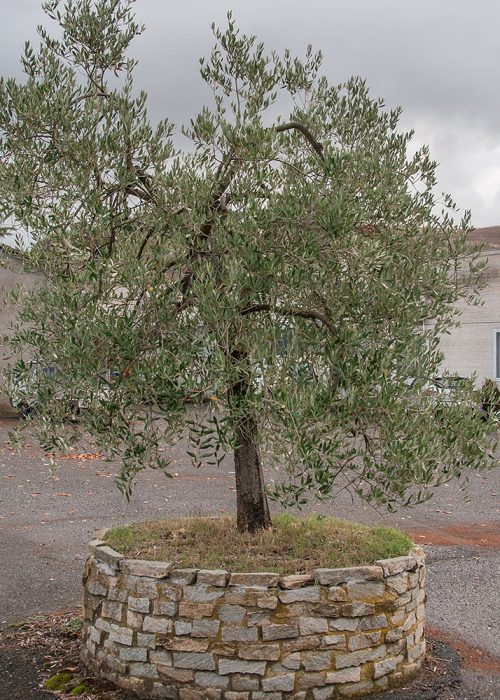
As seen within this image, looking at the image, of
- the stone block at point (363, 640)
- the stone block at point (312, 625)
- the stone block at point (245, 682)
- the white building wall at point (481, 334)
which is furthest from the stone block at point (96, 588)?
the white building wall at point (481, 334)

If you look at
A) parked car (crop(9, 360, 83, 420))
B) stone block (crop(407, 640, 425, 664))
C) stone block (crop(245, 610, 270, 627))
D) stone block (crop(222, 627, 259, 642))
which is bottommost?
stone block (crop(407, 640, 425, 664))

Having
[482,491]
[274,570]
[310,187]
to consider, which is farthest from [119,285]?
[482,491]

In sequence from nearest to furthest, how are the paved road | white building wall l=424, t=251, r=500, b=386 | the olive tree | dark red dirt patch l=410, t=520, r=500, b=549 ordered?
the olive tree, the paved road, dark red dirt patch l=410, t=520, r=500, b=549, white building wall l=424, t=251, r=500, b=386

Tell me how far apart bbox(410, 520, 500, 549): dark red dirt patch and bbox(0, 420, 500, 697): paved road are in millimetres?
16

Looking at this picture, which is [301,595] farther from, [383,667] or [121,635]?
[121,635]

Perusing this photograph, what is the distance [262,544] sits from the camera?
23.4ft

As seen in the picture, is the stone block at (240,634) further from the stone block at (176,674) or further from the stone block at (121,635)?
the stone block at (121,635)

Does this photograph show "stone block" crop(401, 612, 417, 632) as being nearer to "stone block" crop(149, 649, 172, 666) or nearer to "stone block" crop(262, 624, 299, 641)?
"stone block" crop(262, 624, 299, 641)

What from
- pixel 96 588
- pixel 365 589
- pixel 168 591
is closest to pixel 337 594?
pixel 365 589

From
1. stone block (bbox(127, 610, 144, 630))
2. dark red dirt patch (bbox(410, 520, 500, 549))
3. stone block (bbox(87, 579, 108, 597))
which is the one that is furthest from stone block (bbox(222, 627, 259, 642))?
dark red dirt patch (bbox(410, 520, 500, 549))

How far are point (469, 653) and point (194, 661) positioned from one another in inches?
118

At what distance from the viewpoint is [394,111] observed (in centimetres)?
781

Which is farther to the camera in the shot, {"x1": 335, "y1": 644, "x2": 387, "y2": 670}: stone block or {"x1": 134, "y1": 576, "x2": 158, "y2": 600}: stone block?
{"x1": 134, "y1": 576, "x2": 158, "y2": 600}: stone block

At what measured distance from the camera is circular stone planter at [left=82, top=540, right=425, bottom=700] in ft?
20.0
